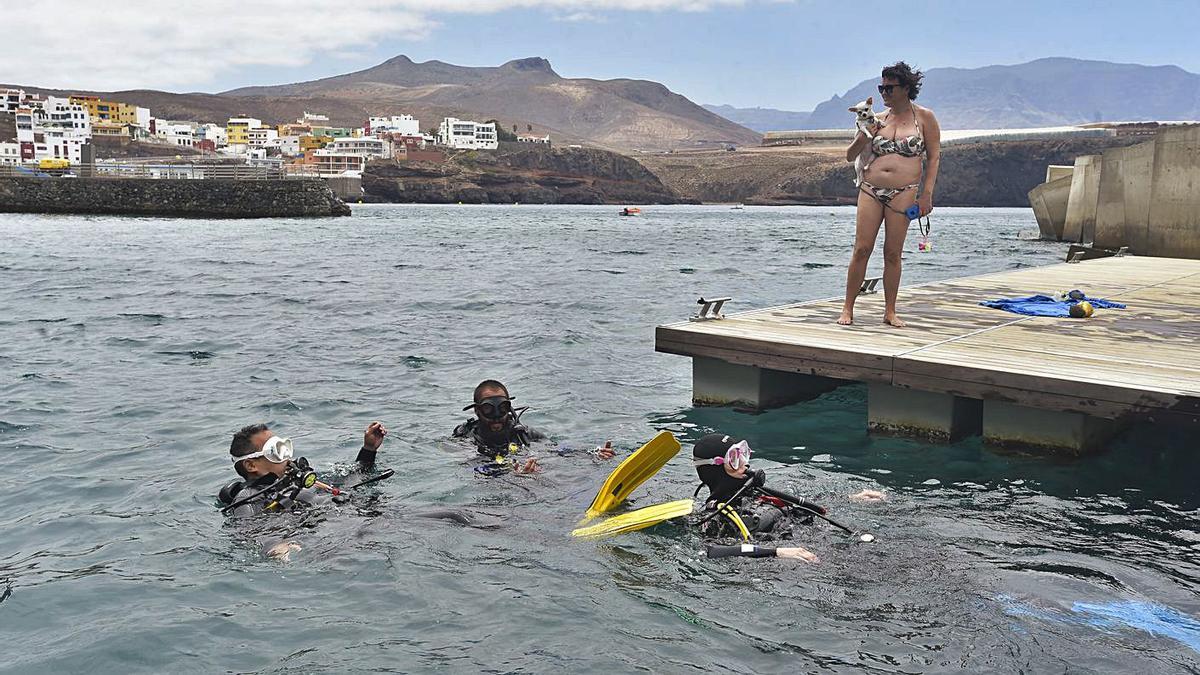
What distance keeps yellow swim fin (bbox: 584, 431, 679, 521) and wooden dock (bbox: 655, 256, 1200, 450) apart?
2523 millimetres

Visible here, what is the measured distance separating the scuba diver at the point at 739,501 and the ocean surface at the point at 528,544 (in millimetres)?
204

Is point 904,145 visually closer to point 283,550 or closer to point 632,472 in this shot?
point 632,472

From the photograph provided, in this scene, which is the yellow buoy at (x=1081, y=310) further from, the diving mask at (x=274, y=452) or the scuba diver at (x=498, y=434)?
the diving mask at (x=274, y=452)

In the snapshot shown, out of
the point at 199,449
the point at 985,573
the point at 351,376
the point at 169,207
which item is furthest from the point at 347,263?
the point at 169,207

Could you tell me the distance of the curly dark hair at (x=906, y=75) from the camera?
10.7 m

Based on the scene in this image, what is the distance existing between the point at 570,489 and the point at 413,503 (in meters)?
1.31

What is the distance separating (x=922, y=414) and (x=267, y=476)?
5.90 metres

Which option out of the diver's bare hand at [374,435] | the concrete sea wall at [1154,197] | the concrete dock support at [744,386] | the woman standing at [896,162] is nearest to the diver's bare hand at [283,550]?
the diver's bare hand at [374,435]

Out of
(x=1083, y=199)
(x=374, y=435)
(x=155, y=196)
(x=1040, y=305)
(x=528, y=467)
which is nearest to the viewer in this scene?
(x=374, y=435)

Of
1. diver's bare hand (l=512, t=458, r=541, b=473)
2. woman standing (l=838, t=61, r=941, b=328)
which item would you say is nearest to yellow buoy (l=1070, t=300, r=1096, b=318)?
woman standing (l=838, t=61, r=941, b=328)

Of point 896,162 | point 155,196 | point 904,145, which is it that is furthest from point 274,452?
point 155,196

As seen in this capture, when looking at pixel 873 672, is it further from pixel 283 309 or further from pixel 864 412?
pixel 283 309

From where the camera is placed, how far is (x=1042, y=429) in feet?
29.3

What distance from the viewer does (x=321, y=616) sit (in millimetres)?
6199
